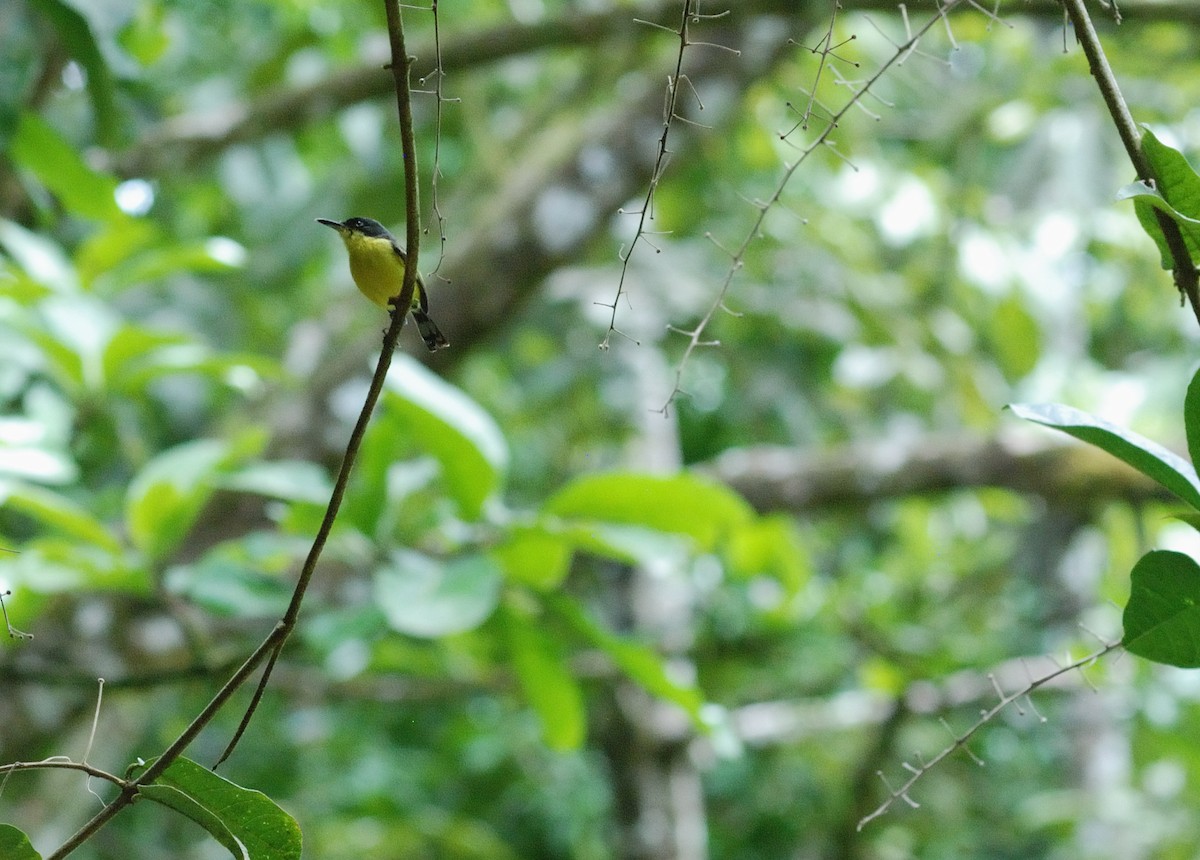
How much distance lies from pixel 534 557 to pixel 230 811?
1.05 metres

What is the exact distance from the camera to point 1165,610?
2.70ft

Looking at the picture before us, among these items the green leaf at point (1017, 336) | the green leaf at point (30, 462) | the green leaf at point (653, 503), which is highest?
the green leaf at point (30, 462)

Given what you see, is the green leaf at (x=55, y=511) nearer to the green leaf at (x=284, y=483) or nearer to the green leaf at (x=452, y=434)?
the green leaf at (x=284, y=483)

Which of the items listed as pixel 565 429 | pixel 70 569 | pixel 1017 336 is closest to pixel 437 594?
pixel 70 569

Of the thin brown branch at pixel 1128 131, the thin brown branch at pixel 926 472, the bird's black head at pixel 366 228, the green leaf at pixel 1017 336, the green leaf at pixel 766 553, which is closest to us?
the thin brown branch at pixel 1128 131

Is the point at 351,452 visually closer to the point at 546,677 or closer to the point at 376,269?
the point at 376,269

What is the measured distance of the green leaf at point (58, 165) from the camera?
6.27 ft

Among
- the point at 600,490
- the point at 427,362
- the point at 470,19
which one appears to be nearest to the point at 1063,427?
the point at 600,490

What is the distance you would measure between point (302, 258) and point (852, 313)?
5.62 ft

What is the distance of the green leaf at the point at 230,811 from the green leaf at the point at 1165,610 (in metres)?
0.61

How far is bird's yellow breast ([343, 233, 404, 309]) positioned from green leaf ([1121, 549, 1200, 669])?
0.70m

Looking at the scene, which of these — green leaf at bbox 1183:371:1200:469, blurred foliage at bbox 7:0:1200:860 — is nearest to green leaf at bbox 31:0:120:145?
blurred foliage at bbox 7:0:1200:860

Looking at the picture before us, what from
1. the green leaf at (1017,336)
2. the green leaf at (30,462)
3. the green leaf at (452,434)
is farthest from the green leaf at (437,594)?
the green leaf at (1017,336)

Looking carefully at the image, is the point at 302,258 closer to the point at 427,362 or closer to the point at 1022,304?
the point at 427,362
